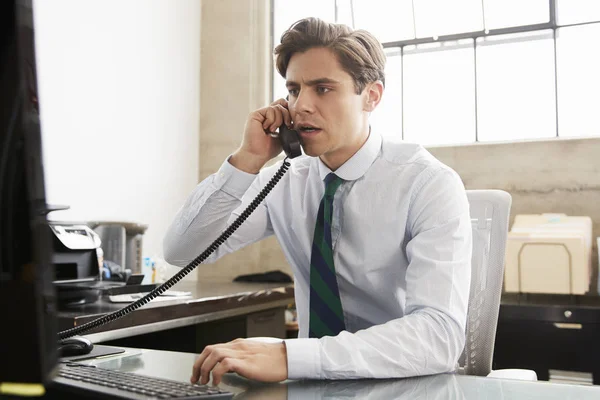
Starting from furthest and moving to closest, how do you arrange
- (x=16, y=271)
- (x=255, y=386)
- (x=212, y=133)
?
(x=212, y=133) → (x=255, y=386) → (x=16, y=271)

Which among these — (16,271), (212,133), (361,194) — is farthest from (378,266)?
(212,133)

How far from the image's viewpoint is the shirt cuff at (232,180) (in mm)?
1430

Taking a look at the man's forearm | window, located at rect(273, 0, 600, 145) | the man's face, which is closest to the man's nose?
the man's face

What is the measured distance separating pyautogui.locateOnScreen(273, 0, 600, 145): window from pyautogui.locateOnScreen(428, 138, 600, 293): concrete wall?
132 millimetres

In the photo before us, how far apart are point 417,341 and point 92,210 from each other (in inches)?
97.2

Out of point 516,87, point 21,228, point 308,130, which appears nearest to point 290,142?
point 308,130

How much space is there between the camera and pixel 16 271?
1.40 feet

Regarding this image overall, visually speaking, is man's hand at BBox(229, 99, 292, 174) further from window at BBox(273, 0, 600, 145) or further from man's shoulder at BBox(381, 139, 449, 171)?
window at BBox(273, 0, 600, 145)

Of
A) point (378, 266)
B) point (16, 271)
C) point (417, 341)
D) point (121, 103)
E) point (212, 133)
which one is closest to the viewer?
point (16, 271)

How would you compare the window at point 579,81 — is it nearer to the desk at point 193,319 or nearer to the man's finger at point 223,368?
the desk at point 193,319

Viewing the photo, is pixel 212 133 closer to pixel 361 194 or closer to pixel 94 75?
pixel 94 75

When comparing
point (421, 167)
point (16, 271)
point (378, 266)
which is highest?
point (421, 167)

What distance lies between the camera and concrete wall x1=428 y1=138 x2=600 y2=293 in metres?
3.26

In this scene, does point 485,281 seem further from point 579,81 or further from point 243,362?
point 579,81
